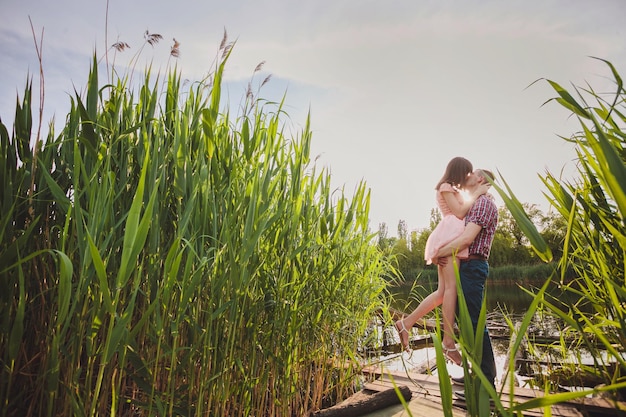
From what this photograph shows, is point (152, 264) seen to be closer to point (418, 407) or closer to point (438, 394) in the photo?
point (418, 407)

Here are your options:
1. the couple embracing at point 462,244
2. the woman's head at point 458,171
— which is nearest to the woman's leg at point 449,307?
the couple embracing at point 462,244

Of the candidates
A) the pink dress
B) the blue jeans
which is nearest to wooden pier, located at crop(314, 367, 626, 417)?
the blue jeans

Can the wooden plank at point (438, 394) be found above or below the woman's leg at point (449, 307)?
below

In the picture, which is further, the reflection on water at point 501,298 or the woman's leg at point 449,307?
the reflection on water at point 501,298

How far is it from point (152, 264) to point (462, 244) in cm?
212

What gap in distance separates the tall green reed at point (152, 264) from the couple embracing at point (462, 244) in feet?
3.83

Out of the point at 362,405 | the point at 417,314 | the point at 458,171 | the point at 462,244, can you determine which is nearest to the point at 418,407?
the point at 362,405

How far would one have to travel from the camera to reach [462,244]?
2.61 metres

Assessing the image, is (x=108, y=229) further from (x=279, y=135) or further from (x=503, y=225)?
(x=503, y=225)

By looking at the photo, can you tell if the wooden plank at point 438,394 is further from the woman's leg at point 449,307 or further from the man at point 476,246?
the man at point 476,246

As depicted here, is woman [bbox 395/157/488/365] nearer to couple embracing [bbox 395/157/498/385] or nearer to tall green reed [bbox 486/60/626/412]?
couple embracing [bbox 395/157/498/385]

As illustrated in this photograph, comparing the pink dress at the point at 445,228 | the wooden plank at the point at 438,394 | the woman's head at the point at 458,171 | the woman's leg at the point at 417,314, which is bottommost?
the wooden plank at the point at 438,394

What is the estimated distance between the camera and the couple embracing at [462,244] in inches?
100

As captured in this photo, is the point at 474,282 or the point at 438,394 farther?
the point at 474,282
